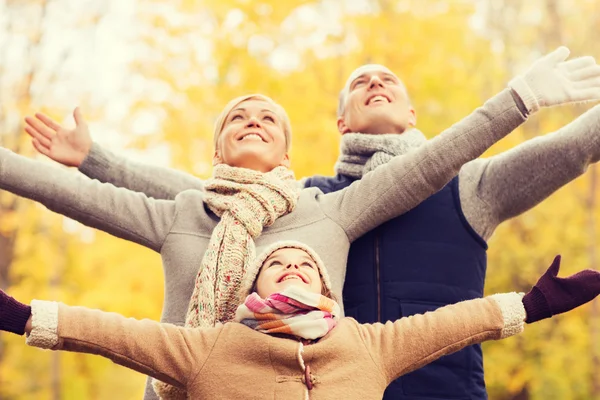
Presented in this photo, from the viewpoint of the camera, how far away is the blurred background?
840cm

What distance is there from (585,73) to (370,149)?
0.90 meters

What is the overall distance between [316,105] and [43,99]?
12.6 ft

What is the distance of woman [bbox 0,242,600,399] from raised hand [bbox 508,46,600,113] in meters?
0.66

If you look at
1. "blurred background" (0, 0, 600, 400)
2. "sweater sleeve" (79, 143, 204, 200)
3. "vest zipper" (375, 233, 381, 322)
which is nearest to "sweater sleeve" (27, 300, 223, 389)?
"vest zipper" (375, 233, 381, 322)

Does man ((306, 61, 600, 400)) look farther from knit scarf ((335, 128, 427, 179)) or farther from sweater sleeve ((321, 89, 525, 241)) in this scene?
sweater sleeve ((321, 89, 525, 241))

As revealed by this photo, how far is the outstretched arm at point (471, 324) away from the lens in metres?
2.54

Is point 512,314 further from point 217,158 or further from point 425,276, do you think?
point 217,158

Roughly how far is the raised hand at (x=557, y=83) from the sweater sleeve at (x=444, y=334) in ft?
2.47

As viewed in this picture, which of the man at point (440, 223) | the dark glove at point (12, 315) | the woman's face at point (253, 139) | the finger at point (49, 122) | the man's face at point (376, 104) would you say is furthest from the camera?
the finger at point (49, 122)

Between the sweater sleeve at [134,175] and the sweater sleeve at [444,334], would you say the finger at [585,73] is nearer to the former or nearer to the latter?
the sweater sleeve at [444,334]

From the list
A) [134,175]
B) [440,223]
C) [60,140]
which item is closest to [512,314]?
[440,223]

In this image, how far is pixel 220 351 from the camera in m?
2.57

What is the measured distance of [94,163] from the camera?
3.64 meters

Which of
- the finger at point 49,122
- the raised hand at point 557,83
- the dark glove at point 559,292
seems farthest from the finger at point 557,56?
the finger at point 49,122
